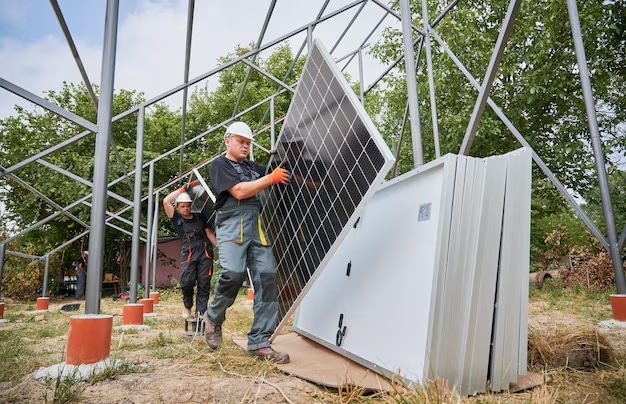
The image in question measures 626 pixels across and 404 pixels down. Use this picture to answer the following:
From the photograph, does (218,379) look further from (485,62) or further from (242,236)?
(485,62)

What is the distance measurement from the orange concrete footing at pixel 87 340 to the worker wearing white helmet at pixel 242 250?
0.85 meters

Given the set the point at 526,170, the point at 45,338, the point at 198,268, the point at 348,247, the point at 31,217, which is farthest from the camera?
the point at 31,217

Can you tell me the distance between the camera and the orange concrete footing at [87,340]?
102 inches

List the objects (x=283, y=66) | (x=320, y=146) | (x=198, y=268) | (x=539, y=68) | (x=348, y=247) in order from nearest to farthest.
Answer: (x=320, y=146) < (x=348, y=247) < (x=198, y=268) < (x=539, y=68) < (x=283, y=66)

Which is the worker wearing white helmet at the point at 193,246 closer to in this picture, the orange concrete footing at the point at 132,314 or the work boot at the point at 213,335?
the orange concrete footing at the point at 132,314

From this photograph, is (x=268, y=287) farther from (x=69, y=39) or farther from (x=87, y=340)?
(x=69, y=39)

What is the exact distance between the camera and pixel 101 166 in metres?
2.89

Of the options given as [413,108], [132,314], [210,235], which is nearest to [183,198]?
[210,235]

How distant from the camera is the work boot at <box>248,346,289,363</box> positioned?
9.79 ft

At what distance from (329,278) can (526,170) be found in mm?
1715

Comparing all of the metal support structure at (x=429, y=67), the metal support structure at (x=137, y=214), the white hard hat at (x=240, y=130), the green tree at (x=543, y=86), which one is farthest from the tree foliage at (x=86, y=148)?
the white hard hat at (x=240, y=130)

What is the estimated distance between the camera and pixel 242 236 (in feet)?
10.8

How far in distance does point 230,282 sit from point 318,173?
98cm

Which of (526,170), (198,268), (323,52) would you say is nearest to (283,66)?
(198,268)
